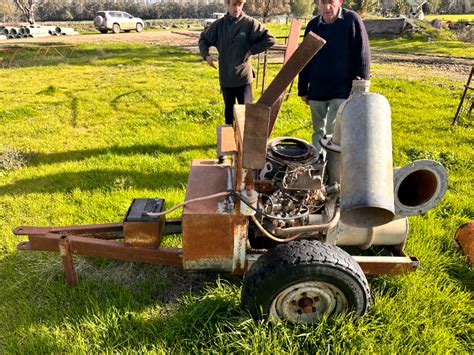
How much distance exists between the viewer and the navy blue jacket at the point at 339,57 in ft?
12.0

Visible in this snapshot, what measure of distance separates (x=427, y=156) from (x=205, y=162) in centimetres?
380

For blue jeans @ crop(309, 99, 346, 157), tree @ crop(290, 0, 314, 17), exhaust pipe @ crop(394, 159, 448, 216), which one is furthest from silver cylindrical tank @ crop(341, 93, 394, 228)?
tree @ crop(290, 0, 314, 17)

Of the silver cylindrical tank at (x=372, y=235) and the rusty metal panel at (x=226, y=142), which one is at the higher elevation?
the rusty metal panel at (x=226, y=142)

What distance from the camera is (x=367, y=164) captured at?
1.97 metres

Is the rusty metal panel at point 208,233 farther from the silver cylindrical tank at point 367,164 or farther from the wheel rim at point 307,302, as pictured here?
the silver cylindrical tank at point 367,164

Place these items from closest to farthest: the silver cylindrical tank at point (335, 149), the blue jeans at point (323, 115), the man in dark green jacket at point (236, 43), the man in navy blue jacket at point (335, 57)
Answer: the silver cylindrical tank at point (335, 149) → the man in navy blue jacket at point (335, 57) → the blue jeans at point (323, 115) → the man in dark green jacket at point (236, 43)

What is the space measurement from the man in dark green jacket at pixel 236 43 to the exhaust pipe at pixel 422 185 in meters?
2.62

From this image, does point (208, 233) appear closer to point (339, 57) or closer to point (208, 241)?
point (208, 241)

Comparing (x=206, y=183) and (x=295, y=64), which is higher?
(x=295, y=64)

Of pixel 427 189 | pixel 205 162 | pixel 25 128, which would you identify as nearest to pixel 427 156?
pixel 427 189

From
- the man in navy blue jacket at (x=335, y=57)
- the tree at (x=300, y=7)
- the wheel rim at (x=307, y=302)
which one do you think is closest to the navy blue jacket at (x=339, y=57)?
the man in navy blue jacket at (x=335, y=57)

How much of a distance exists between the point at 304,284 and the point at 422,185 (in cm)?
113

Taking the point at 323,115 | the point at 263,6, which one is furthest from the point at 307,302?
the point at 263,6

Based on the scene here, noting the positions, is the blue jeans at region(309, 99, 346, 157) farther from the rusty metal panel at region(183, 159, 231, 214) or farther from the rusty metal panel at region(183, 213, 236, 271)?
the rusty metal panel at region(183, 213, 236, 271)
